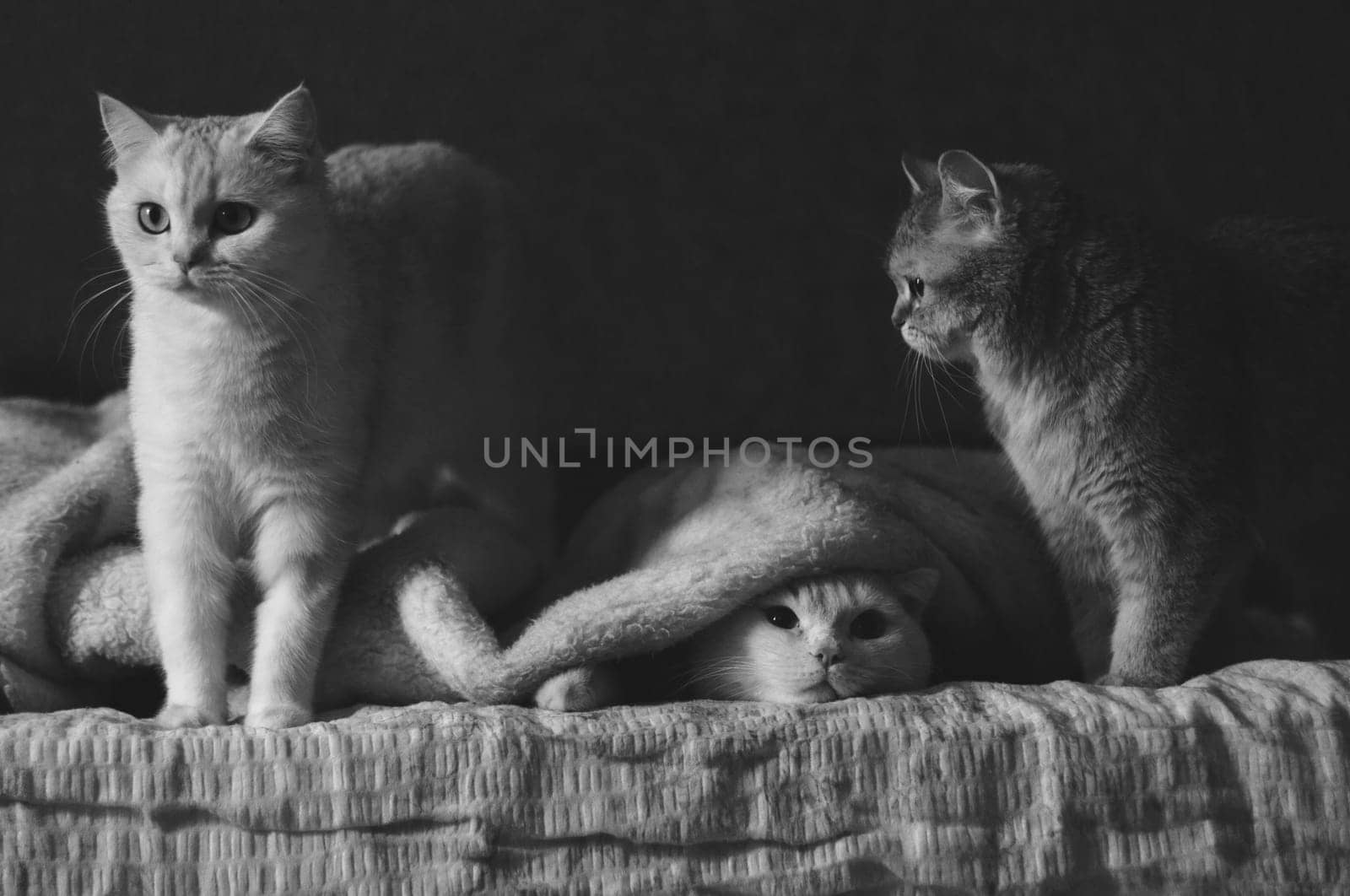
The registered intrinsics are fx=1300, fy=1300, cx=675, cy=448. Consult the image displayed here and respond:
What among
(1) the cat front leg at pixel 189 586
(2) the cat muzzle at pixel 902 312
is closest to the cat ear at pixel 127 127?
(1) the cat front leg at pixel 189 586

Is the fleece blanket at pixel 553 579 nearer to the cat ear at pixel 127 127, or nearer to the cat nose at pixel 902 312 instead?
the cat nose at pixel 902 312

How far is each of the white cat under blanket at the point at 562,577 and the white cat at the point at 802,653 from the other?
2 cm

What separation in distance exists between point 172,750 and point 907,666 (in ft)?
2.34

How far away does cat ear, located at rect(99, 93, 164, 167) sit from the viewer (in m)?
1.26

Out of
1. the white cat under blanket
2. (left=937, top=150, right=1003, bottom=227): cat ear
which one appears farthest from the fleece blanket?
(left=937, top=150, right=1003, bottom=227): cat ear

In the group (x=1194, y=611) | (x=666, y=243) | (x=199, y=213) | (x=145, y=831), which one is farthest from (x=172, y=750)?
(x=666, y=243)

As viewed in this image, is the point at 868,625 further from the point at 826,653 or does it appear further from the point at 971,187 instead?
the point at 971,187

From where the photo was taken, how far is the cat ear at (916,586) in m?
1.42

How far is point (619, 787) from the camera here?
1.16 meters

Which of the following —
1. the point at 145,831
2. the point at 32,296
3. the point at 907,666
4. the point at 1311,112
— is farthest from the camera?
the point at 1311,112

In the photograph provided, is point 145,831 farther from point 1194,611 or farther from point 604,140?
point 604,140

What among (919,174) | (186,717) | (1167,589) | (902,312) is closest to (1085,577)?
(1167,589)

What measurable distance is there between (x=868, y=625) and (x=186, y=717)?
26.8 inches

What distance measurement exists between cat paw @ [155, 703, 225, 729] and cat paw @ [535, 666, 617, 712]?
305 mm
